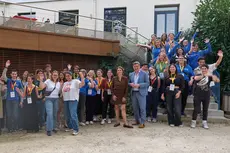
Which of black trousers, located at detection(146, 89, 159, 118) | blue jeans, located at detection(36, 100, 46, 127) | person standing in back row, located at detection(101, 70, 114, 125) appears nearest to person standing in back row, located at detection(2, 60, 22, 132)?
blue jeans, located at detection(36, 100, 46, 127)

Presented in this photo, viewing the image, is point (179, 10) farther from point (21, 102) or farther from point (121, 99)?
point (21, 102)

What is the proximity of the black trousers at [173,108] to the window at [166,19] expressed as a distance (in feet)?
27.5

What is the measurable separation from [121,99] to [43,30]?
4430 mm

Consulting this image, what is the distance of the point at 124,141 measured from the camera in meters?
6.30

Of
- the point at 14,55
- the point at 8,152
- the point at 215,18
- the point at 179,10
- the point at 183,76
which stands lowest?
the point at 8,152

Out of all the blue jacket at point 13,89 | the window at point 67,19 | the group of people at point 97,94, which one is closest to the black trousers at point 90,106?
the group of people at point 97,94

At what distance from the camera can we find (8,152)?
5.50 metres

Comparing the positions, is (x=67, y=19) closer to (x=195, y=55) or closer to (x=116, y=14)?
(x=195, y=55)

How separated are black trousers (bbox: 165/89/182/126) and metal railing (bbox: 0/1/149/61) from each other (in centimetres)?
448

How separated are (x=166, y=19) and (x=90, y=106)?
30.5ft

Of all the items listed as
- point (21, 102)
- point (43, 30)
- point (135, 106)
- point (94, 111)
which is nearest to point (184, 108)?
Result: point (135, 106)

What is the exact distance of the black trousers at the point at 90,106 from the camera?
8.05 metres

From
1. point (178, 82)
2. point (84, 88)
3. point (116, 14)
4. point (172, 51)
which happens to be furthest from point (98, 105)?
point (116, 14)

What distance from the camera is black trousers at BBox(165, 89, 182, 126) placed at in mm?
7688
